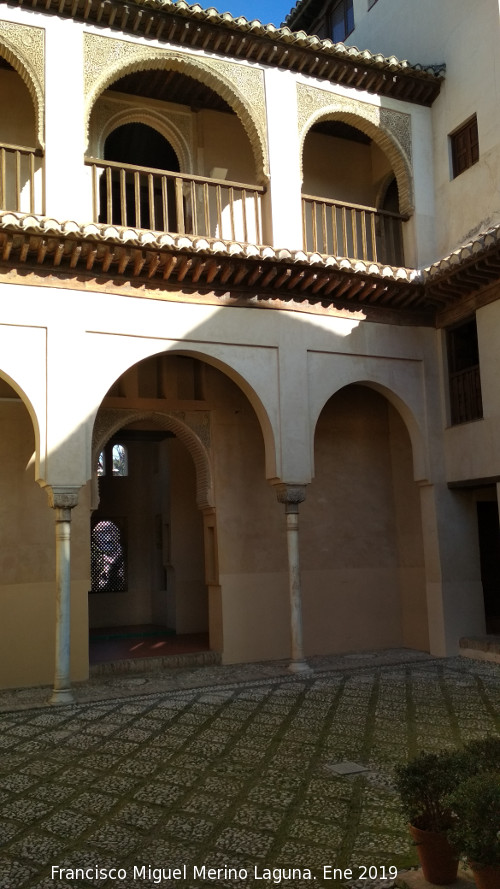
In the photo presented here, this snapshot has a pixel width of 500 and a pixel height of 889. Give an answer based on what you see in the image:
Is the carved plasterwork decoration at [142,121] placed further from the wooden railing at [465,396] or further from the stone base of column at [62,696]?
the stone base of column at [62,696]

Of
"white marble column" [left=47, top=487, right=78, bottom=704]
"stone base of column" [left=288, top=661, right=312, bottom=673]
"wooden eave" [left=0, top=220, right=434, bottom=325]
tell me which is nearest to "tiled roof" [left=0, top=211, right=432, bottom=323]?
"wooden eave" [left=0, top=220, right=434, bottom=325]

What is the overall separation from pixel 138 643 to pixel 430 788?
9624 mm

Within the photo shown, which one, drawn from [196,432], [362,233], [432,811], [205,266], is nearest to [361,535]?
[196,432]

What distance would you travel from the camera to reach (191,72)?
32.0 ft

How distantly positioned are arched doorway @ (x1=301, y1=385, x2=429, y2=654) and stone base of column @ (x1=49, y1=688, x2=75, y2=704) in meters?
3.85

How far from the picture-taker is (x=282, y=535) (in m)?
11.1

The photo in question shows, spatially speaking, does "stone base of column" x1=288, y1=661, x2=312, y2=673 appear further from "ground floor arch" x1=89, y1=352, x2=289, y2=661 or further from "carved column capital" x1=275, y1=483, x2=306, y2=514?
"carved column capital" x1=275, y1=483, x2=306, y2=514

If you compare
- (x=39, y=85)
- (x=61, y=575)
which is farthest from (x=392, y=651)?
(x=39, y=85)

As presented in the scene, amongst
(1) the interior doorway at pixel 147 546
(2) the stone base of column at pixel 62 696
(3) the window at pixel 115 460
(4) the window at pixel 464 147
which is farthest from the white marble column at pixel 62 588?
(3) the window at pixel 115 460

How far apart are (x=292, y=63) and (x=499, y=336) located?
15.2ft

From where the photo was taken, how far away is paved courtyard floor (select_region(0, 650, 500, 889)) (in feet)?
13.2

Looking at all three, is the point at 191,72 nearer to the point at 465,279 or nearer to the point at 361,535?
the point at 465,279

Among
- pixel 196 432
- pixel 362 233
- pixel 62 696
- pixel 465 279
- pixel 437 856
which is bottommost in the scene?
pixel 62 696

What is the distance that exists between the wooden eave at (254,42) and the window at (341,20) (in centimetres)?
413
